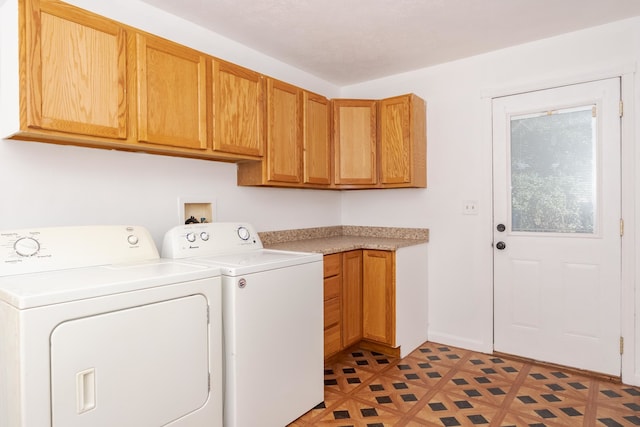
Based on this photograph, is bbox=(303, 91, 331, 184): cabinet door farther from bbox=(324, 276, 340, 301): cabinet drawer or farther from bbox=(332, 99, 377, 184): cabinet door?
bbox=(324, 276, 340, 301): cabinet drawer

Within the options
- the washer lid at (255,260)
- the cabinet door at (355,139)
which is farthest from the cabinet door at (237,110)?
the cabinet door at (355,139)

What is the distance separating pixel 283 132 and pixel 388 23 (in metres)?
0.99

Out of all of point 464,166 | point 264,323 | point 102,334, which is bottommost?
point 264,323

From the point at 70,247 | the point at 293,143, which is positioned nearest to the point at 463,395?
the point at 293,143

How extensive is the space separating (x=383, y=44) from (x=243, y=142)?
1294 mm

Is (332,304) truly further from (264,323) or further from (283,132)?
(283,132)

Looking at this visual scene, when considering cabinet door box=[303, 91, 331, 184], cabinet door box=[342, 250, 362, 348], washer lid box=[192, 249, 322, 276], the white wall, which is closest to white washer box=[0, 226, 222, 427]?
washer lid box=[192, 249, 322, 276]

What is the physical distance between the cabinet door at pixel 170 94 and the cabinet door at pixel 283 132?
55cm

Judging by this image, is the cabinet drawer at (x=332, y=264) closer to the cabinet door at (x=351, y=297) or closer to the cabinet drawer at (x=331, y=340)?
the cabinet door at (x=351, y=297)

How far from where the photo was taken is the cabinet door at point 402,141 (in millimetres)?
3086

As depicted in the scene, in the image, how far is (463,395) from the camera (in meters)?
2.37

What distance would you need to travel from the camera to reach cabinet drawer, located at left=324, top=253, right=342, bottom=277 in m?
2.67

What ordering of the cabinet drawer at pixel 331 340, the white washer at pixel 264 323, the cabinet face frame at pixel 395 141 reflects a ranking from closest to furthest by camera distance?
the white washer at pixel 264 323, the cabinet drawer at pixel 331 340, the cabinet face frame at pixel 395 141

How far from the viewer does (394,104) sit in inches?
124
